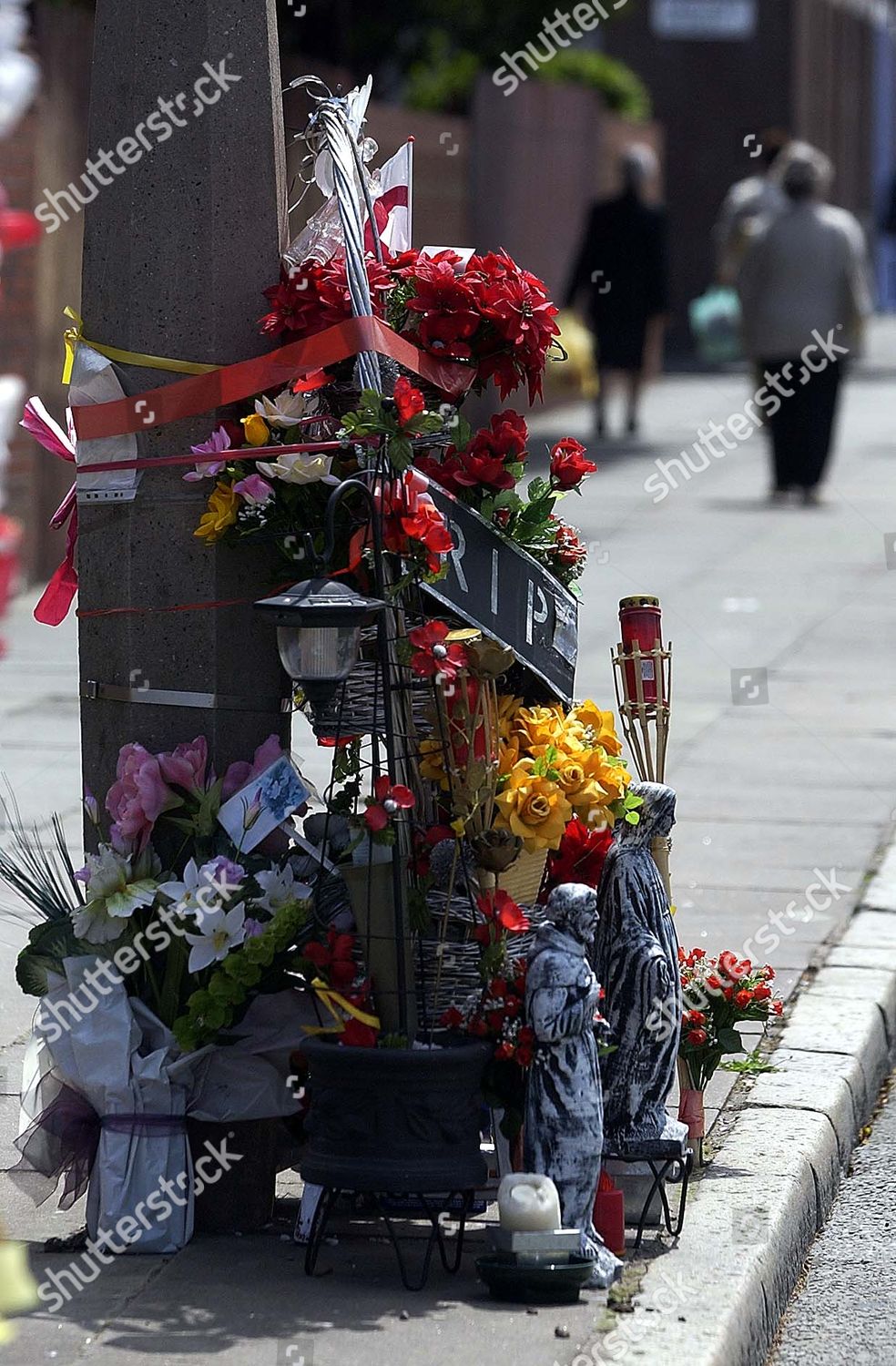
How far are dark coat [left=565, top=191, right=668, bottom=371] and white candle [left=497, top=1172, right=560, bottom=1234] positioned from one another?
14.7m

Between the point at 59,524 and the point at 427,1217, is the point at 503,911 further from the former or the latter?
the point at 59,524

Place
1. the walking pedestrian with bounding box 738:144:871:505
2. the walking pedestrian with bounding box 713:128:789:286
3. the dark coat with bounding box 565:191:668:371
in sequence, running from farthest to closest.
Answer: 1. the walking pedestrian with bounding box 713:128:789:286
2. the dark coat with bounding box 565:191:668:371
3. the walking pedestrian with bounding box 738:144:871:505

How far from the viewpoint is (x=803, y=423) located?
1470 centimetres

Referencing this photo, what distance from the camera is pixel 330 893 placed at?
397 cm

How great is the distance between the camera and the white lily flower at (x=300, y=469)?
3.82 meters

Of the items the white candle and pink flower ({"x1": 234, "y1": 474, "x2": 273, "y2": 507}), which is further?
pink flower ({"x1": 234, "y1": 474, "x2": 273, "y2": 507})

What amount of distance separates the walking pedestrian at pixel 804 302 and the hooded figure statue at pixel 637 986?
10.9 metres

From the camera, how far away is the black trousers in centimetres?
1467

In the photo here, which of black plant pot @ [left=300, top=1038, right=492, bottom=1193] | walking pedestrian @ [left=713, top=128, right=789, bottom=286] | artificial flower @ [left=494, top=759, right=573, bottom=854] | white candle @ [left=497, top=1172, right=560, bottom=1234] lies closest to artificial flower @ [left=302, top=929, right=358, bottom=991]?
black plant pot @ [left=300, top=1038, right=492, bottom=1193]

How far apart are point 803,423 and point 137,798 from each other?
36.9 ft

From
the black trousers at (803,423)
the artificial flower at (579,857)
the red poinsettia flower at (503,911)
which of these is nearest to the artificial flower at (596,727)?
the artificial flower at (579,857)

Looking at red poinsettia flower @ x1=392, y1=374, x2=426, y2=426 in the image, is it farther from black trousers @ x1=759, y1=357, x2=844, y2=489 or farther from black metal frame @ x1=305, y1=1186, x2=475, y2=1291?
black trousers @ x1=759, y1=357, x2=844, y2=489

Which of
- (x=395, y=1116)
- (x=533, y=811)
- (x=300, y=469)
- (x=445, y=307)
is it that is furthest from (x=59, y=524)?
(x=395, y=1116)

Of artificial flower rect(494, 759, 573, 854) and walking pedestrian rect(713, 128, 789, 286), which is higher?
walking pedestrian rect(713, 128, 789, 286)
